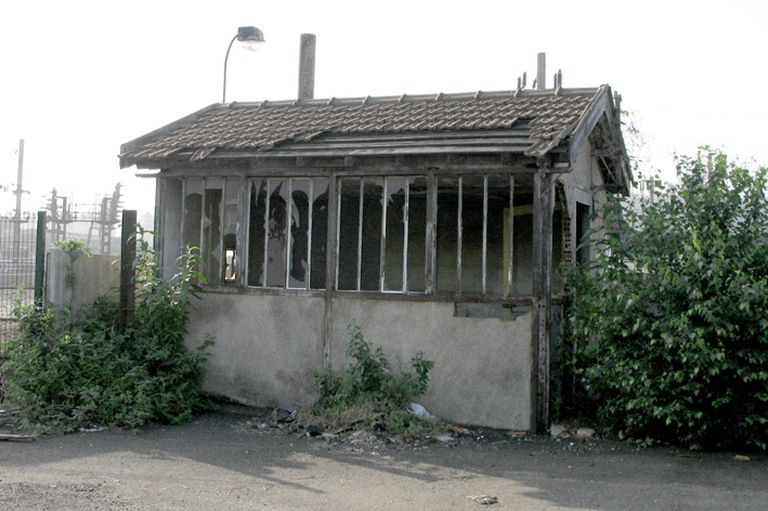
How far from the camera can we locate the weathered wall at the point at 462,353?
9.30 meters

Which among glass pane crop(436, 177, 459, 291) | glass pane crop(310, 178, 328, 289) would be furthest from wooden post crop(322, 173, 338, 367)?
glass pane crop(436, 177, 459, 291)

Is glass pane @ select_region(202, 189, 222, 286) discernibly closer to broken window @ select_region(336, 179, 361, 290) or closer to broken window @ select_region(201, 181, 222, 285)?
broken window @ select_region(201, 181, 222, 285)

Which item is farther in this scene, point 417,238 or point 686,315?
point 417,238

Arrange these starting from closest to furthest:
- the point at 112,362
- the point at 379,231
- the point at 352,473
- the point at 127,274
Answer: the point at 352,473 < the point at 112,362 < the point at 127,274 < the point at 379,231

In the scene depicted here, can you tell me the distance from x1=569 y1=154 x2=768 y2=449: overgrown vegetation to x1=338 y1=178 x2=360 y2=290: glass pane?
3.11 meters

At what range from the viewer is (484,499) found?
6641mm

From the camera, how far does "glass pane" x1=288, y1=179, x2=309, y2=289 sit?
34.6ft

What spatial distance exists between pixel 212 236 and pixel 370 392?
3.41 m

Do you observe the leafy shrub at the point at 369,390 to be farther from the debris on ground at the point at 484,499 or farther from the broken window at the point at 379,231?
the debris on ground at the point at 484,499

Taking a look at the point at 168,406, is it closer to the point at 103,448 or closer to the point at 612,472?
the point at 103,448

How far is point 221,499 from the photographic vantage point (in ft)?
21.6

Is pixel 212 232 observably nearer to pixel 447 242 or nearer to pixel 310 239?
pixel 310 239

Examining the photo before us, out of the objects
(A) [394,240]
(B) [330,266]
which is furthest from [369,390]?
(A) [394,240]

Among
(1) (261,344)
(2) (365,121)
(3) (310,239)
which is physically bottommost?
(1) (261,344)
